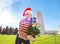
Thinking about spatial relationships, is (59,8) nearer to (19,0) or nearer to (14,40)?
(19,0)

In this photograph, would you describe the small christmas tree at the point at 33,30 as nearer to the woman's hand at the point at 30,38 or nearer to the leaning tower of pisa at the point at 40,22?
the woman's hand at the point at 30,38

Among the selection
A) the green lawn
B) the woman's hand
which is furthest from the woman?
the green lawn

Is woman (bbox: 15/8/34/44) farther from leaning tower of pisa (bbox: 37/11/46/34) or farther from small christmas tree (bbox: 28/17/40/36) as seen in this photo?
leaning tower of pisa (bbox: 37/11/46/34)

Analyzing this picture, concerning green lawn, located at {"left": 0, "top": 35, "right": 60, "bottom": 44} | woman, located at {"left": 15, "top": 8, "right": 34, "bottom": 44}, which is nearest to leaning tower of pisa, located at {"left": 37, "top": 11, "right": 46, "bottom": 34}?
green lawn, located at {"left": 0, "top": 35, "right": 60, "bottom": 44}

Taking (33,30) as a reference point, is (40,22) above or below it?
above

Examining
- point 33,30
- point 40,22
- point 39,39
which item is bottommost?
point 39,39

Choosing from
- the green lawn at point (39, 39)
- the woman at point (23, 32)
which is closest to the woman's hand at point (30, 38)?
the woman at point (23, 32)

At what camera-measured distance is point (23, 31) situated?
10.0 ft

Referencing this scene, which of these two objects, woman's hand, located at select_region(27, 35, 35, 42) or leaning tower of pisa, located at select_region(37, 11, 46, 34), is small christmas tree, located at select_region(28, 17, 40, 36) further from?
leaning tower of pisa, located at select_region(37, 11, 46, 34)

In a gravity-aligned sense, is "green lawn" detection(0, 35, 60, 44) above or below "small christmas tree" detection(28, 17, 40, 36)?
below

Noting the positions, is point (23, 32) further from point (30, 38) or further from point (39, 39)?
point (39, 39)

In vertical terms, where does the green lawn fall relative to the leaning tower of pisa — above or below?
below

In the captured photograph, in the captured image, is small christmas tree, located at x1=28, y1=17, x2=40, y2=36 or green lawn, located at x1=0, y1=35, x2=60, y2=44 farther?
green lawn, located at x1=0, y1=35, x2=60, y2=44

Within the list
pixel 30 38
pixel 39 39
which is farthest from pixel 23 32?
pixel 39 39
